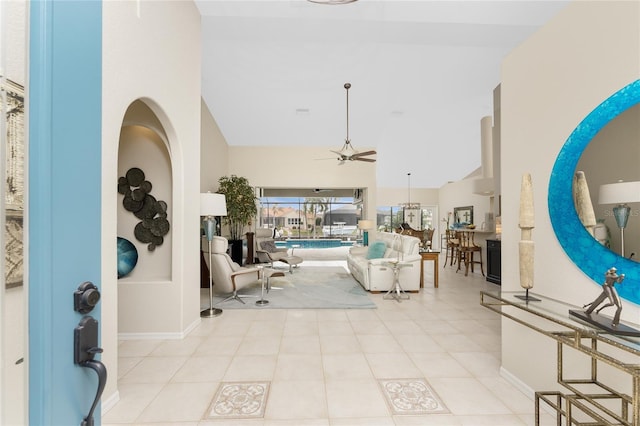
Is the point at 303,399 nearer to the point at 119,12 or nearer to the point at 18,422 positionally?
the point at 18,422

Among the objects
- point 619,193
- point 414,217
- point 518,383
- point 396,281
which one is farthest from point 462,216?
point 619,193

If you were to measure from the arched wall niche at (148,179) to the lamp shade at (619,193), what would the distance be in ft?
12.7

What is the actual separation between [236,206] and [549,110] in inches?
254

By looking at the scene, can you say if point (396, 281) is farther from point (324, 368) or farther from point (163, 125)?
point (163, 125)

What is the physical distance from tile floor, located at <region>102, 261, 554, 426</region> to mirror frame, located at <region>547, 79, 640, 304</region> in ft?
3.60

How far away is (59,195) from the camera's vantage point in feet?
2.36

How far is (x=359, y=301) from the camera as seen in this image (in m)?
4.88

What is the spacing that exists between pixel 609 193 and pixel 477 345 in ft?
7.06

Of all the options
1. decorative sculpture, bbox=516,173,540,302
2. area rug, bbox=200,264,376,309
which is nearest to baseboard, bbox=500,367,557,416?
decorative sculpture, bbox=516,173,540,302

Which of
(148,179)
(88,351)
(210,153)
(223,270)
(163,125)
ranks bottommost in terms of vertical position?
(223,270)

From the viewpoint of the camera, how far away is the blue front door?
0.66 meters

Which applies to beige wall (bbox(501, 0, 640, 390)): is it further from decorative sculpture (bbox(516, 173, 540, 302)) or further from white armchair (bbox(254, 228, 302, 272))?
white armchair (bbox(254, 228, 302, 272))

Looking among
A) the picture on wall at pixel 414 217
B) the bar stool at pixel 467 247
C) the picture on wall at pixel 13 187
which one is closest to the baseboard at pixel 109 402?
the picture on wall at pixel 13 187

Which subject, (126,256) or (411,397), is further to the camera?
(126,256)
